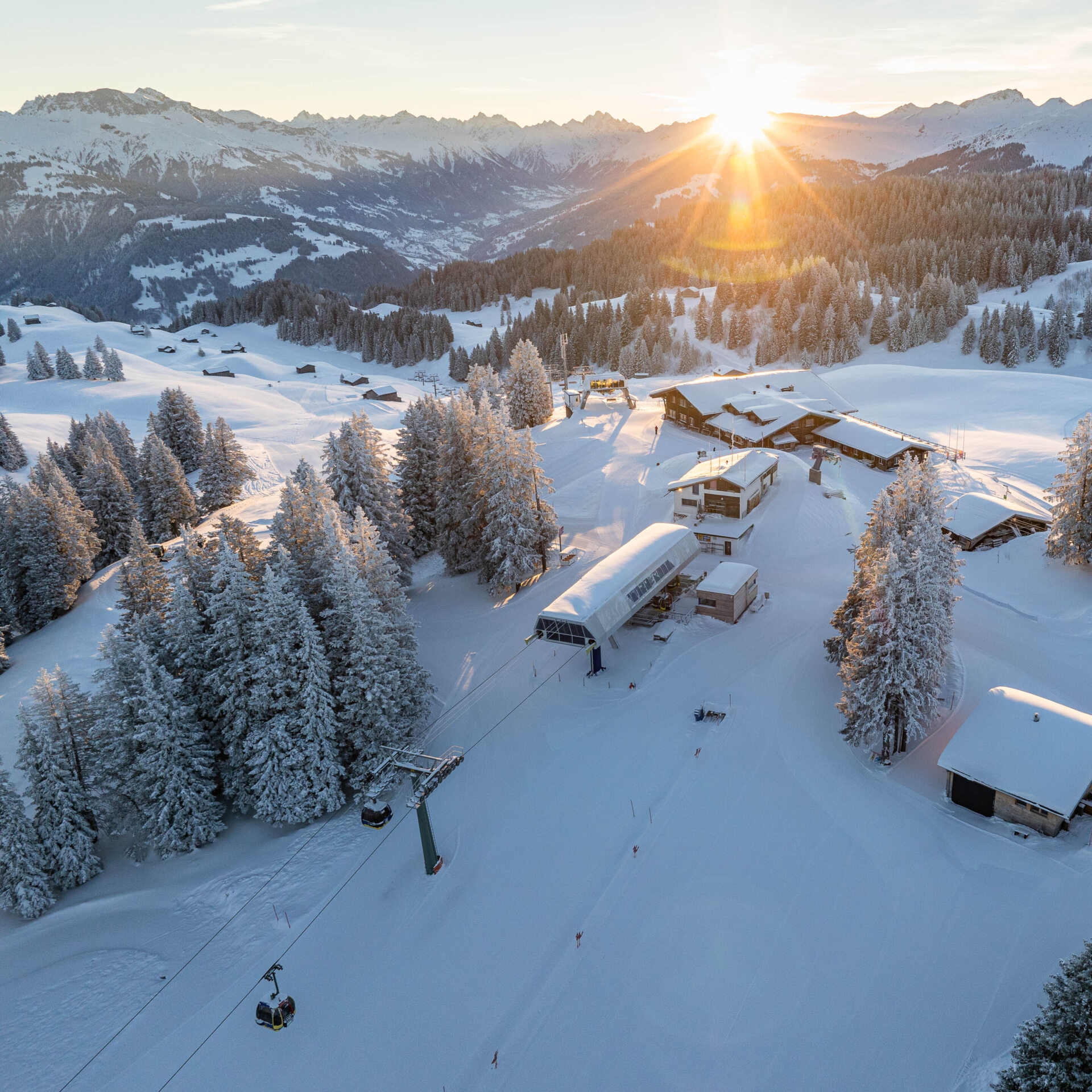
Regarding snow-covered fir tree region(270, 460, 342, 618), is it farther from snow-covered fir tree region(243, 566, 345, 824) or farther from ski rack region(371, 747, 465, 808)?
ski rack region(371, 747, 465, 808)

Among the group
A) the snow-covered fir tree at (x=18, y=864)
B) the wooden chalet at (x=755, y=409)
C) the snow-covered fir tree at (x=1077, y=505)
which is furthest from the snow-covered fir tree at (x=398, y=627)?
the wooden chalet at (x=755, y=409)

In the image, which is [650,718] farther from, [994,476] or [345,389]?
[345,389]

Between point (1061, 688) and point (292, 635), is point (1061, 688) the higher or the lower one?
the lower one

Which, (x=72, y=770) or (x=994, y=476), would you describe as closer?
(x=72, y=770)

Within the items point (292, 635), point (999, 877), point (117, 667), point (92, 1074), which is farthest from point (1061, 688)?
point (117, 667)

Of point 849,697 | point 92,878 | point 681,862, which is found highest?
point 849,697

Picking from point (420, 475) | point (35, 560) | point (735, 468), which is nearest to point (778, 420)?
point (735, 468)

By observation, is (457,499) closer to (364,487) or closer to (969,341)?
(364,487)
